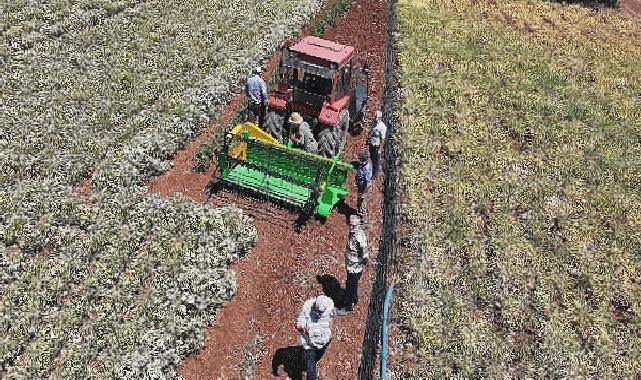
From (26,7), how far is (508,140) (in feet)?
65.1

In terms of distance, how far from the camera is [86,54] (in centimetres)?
2073

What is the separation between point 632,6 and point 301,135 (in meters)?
31.5

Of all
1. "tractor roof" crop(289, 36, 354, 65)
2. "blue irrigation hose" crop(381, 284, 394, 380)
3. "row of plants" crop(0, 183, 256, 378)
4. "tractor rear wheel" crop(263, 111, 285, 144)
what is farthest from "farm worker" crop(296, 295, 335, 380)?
"tractor roof" crop(289, 36, 354, 65)

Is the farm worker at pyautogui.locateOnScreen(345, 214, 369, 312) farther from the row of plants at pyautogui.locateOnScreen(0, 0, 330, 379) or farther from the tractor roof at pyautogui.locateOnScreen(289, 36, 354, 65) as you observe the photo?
the tractor roof at pyautogui.locateOnScreen(289, 36, 354, 65)

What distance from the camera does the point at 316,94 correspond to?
16328 mm

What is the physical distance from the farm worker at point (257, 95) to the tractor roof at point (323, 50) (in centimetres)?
127

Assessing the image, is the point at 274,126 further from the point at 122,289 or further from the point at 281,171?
the point at 122,289

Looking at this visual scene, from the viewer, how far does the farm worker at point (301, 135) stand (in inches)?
597

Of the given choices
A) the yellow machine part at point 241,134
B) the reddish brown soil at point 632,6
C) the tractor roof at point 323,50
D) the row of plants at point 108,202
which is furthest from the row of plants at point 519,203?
the reddish brown soil at point 632,6

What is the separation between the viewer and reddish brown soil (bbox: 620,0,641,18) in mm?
35669

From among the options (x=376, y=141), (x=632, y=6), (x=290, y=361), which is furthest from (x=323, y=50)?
(x=632, y=6)

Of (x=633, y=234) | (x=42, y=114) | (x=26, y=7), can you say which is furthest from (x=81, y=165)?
(x=633, y=234)

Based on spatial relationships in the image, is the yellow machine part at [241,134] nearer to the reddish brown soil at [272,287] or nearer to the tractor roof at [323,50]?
the reddish brown soil at [272,287]

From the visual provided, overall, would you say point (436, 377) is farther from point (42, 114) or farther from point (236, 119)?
point (42, 114)
